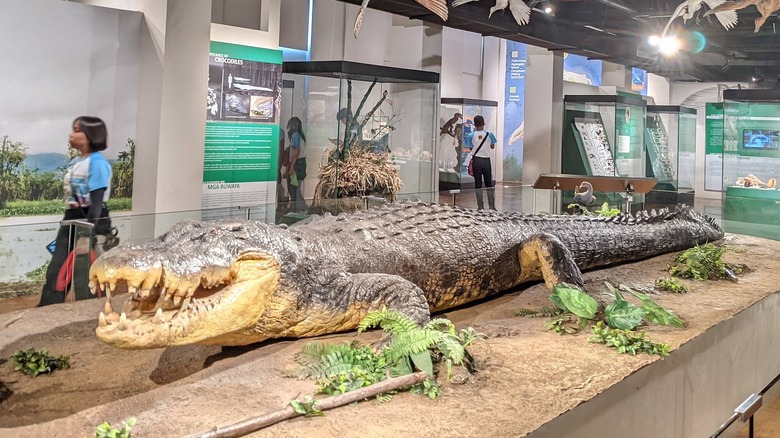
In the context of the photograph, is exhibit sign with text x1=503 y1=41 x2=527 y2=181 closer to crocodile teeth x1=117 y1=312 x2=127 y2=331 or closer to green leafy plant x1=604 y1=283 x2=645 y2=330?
green leafy plant x1=604 y1=283 x2=645 y2=330

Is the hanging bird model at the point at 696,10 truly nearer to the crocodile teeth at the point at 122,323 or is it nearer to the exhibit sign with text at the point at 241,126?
the exhibit sign with text at the point at 241,126

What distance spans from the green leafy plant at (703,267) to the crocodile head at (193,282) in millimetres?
2684

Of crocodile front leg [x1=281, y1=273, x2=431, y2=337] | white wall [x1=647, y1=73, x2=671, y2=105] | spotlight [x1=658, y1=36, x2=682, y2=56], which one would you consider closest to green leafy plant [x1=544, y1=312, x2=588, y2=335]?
crocodile front leg [x1=281, y1=273, x2=431, y2=337]

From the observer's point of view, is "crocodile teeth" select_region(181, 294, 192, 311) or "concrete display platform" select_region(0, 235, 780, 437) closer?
"concrete display platform" select_region(0, 235, 780, 437)

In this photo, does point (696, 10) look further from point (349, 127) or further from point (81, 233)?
point (81, 233)

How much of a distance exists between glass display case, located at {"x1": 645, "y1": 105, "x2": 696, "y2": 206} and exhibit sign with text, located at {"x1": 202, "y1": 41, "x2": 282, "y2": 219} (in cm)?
668

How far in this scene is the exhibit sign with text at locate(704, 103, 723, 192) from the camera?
33.4ft

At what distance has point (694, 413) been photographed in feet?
9.23

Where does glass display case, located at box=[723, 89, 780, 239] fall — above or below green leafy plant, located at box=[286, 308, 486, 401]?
above

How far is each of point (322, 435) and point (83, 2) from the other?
3.81 m

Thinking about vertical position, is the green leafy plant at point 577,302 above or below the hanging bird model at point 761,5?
below

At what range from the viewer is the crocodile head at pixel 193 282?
2021 mm

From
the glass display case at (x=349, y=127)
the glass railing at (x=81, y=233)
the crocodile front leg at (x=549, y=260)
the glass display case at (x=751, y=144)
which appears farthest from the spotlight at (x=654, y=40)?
the crocodile front leg at (x=549, y=260)

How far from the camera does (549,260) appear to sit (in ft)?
11.8
